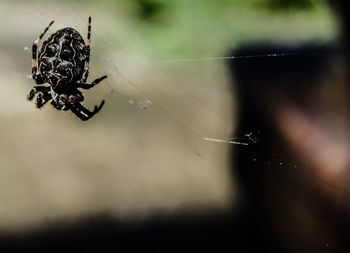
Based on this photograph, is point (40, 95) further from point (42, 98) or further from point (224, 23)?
point (224, 23)

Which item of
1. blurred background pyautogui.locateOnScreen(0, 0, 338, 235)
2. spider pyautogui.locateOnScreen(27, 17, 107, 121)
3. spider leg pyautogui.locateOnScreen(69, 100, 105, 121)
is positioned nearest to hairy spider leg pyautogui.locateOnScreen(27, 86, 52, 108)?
spider pyautogui.locateOnScreen(27, 17, 107, 121)

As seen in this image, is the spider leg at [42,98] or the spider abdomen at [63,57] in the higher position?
the spider abdomen at [63,57]

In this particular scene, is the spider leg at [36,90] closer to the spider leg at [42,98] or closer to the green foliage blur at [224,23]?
the spider leg at [42,98]

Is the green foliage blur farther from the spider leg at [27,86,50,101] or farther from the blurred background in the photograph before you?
the spider leg at [27,86,50,101]

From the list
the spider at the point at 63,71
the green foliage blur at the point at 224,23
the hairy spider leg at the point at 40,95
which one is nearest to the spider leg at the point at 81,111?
the spider at the point at 63,71

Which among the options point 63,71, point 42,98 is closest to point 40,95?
point 42,98

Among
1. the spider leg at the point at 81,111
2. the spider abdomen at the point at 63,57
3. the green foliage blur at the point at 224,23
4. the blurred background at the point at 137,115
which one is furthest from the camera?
the green foliage blur at the point at 224,23

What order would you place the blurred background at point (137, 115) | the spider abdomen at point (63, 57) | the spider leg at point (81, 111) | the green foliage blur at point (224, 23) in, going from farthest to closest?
the green foliage blur at point (224, 23)
the blurred background at point (137, 115)
the spider leg at point (81, 111)
the spider abdomen at point (63, 57)
